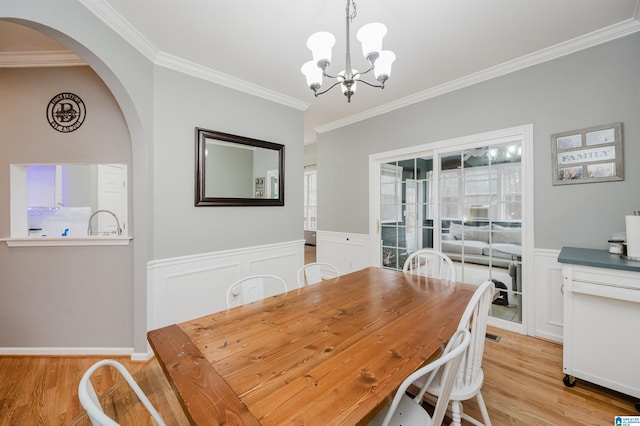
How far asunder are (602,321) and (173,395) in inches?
124

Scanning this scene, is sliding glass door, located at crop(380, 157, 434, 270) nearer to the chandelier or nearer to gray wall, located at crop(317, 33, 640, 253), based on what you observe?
gray wall, located at crop(317, 33, 640, 253)

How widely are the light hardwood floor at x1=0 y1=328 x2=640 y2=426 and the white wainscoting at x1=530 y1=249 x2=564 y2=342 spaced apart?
7.2 inches

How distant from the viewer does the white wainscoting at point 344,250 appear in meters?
3.97

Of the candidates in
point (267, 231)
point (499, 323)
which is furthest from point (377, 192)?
point (499, 323)

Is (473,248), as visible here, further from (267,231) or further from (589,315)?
(267,231)

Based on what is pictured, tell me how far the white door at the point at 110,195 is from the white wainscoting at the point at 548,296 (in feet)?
17.9

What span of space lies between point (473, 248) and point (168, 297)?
10.7 feet

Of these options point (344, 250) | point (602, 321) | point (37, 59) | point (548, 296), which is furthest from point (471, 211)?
point (37, 59)

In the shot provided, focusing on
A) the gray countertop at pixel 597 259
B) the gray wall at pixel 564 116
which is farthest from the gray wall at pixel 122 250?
the gray countertop at pixel 597 259

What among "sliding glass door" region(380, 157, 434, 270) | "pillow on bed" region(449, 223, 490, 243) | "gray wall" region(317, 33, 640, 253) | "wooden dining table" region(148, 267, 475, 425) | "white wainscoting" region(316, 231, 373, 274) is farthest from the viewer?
"white wainscoting" region(316, 231, 373, 274)

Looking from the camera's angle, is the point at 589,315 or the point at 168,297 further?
the point at 168,297

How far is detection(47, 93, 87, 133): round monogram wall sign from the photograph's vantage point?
91.3 inches

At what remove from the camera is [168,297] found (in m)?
2.43

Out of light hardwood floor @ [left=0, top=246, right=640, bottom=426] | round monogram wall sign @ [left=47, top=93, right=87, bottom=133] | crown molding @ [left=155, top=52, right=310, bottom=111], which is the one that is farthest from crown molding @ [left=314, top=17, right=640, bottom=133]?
round monogram wall sign @ [left=47, top=93, right=87, bottom=133]
